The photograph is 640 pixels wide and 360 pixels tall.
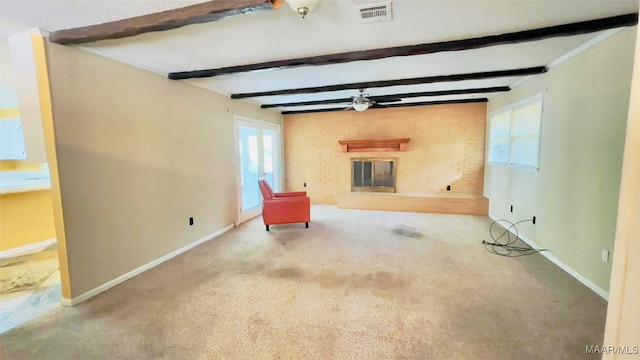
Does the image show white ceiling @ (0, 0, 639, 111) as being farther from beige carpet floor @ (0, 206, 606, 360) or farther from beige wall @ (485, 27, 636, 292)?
beige carpet floor @ (0, 206, 606, 360)

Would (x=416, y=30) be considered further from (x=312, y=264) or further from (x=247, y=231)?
(x=247, y=231)

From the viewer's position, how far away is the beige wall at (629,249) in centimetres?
81

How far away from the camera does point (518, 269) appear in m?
2.97

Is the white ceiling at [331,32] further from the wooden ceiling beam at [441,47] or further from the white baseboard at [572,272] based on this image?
the white baseboard at [572,272]

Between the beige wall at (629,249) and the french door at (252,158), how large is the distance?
15.4 ft

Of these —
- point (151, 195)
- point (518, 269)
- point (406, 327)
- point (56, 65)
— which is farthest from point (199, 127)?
point (518, 269)

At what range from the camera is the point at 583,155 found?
2660 millimetres

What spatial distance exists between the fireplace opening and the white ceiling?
295 cm

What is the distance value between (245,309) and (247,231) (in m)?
2.30

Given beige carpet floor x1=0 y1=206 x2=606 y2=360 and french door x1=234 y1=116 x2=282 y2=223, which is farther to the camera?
french door x1=234 y1=116 x2=282 y2=223

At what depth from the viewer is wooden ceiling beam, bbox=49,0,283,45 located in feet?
5.60

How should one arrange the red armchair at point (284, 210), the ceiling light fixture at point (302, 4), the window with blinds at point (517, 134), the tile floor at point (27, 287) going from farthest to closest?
the red armchair at point (284, 210)
the window with blinds at point (517, 134)
the tile floor at point (27, 287)
the ceiling light fixture at point (302, 4)

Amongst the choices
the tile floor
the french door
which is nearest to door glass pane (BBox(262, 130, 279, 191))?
the french door

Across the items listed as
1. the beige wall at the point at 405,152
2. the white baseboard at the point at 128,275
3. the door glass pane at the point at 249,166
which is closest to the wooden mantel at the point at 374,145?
the beige wall at the point at 405,152
